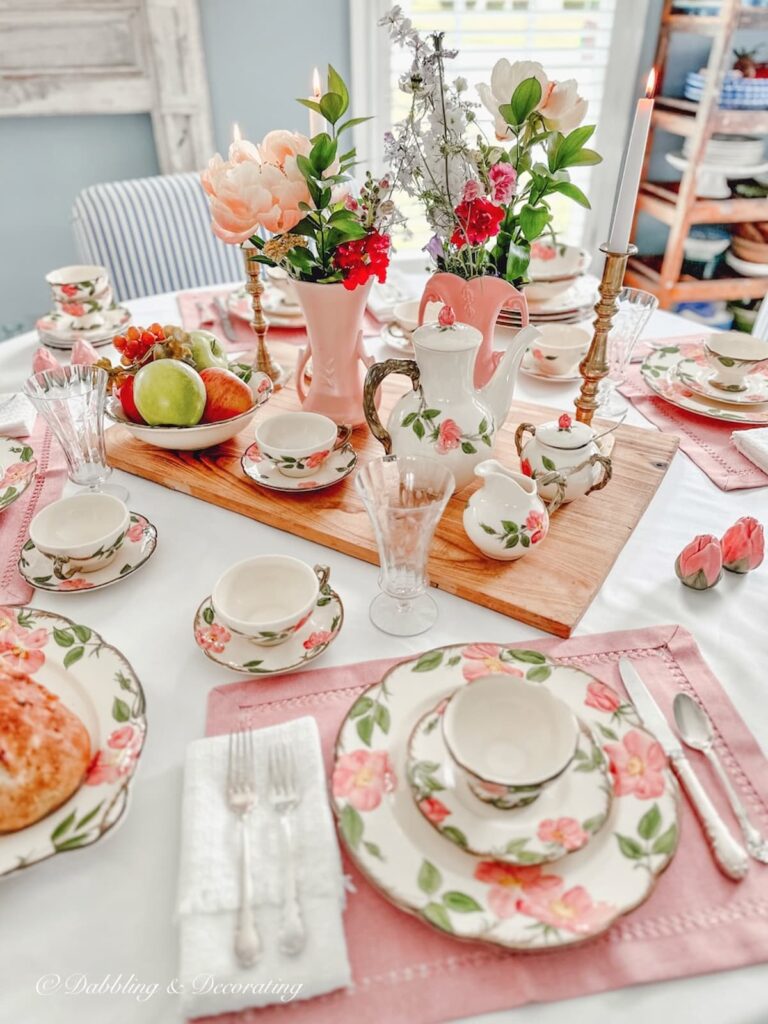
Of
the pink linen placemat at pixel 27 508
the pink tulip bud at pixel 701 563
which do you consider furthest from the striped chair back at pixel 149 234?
the pink tulip bud at pixel 701 563

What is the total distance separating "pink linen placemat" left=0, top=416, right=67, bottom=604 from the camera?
2.64ft

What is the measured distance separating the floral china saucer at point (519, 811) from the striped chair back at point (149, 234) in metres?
1.59

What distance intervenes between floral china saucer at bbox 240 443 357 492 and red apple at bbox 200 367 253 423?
0.21 feet

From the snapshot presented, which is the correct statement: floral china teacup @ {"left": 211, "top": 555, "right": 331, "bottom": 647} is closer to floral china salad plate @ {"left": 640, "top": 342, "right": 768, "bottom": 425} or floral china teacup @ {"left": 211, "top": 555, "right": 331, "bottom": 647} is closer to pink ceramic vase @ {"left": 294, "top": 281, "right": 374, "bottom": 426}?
pink ceramic vase @ {"left": 294, "top": 281, "right": 374, "bottom": 426}

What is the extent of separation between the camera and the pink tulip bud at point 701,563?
779 millimetres

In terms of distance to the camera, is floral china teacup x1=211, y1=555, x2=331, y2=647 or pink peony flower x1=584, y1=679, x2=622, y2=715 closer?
pink peony flower x1=584, y1=679, x2=622, y2=715

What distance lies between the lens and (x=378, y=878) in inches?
19.5

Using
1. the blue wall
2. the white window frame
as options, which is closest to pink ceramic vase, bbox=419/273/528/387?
the white window frame

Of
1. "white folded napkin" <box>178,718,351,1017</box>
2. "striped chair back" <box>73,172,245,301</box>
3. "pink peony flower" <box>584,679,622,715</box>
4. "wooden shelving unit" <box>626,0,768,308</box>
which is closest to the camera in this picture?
"white folded napkin" <box>178,718,351,1017</box>

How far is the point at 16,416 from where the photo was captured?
3.65ft

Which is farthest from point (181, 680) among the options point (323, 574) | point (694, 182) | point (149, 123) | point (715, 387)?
point (694, 182)

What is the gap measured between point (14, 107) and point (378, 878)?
2331mm

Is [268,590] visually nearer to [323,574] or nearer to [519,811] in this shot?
[323,574]

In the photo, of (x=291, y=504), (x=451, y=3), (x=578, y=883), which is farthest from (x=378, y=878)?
(x=451, y=3)
